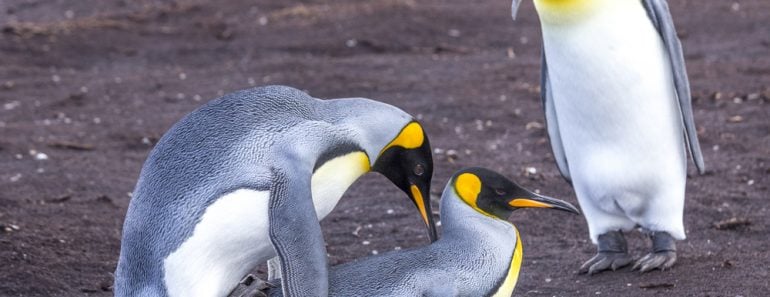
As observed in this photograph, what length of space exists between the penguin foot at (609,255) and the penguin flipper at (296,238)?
5.01ft

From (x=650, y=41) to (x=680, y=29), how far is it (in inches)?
198

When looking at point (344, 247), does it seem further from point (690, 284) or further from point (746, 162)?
point (746, 162)

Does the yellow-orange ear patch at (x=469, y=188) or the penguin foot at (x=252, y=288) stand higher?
the yellow-orange ear patch at (x=469, y=188)

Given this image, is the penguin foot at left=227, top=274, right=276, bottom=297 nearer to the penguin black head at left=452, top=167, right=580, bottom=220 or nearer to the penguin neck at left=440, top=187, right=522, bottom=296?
the penguin neck at left=440, top=187, right=522, bottom=296

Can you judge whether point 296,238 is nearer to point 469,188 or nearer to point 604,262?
point 469,188

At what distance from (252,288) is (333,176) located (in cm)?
38

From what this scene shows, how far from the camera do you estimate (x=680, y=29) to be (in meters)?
9.19

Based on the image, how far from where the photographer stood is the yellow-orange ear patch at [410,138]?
3521mm

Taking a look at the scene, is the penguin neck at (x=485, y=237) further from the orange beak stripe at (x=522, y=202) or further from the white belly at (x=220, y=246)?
the white belly at (x=220, y=246)

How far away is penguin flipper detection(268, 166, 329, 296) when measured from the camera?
313 centimetres

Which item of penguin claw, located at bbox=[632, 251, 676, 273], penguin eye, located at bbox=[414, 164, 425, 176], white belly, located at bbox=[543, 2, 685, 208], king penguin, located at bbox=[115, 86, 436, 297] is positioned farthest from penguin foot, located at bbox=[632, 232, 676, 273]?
king penguin, located at bbox=[115, 86, 436, 297]

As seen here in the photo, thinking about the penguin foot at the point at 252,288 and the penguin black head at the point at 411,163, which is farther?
the penguin black head at the point at 411,163

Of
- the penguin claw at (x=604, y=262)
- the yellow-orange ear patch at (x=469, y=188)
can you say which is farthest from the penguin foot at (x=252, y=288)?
the penguin claw at (x=604, y=262)

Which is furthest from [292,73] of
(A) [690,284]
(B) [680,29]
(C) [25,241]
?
(A) [690,284]
